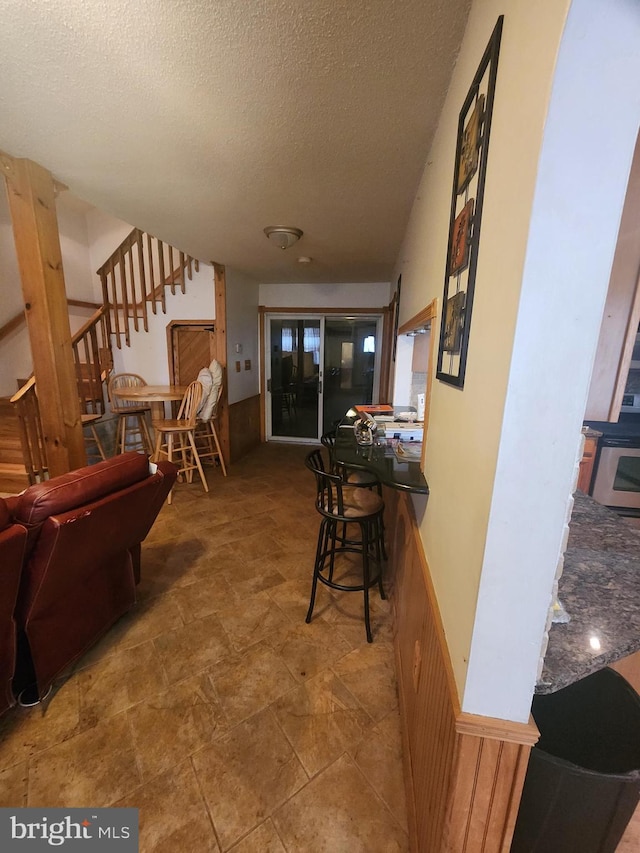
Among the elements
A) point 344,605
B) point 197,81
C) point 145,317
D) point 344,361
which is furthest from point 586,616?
point 145,317

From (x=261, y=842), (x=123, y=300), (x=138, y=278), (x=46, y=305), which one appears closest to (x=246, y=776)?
(x=261, y=842)

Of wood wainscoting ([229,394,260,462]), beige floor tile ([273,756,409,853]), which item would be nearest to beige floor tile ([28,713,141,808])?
beige floor tile ([273,756,409,853])

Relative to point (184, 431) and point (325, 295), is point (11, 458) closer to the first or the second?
point (184, 431)

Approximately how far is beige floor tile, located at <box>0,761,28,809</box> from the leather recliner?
205mm

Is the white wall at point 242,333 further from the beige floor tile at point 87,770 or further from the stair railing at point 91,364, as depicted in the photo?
the beige floor tile at point 87,770

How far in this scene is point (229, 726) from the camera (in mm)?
1401

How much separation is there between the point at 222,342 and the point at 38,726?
3.62m

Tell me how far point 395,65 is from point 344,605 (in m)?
2.53

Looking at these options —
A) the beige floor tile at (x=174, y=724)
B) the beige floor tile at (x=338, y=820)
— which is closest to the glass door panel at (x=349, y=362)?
the beige floor tile at (x=174, y=724)

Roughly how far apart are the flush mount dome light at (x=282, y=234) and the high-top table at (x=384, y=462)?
1.74m

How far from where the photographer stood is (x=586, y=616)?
90 cm

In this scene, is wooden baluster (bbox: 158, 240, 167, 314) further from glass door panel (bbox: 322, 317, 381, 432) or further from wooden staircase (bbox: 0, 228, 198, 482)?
glass door panel (bbox: 322, 317, 381, 432)

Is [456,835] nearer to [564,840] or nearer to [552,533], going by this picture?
[564,840]

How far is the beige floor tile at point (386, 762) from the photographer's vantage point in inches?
46.7
